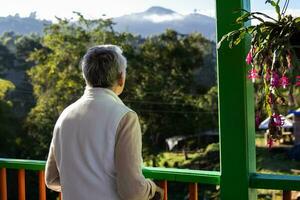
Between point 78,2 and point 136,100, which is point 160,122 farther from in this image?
point 78,2

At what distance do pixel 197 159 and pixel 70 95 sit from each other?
5749 mm

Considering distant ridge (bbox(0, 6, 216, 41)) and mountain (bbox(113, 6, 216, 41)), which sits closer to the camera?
mountain (bbox(113, 6, 216, 41))

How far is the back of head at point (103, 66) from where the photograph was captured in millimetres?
1702

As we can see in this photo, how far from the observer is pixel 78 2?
16875 millimetres

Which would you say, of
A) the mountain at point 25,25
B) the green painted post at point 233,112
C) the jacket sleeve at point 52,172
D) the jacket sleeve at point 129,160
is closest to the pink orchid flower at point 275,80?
the green painted post at point 233,112

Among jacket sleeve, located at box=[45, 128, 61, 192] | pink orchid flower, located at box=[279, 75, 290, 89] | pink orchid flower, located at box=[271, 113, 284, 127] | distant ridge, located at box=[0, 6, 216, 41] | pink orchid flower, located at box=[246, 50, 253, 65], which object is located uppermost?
distant ridge, located at box=[0, 6, 216, 41]

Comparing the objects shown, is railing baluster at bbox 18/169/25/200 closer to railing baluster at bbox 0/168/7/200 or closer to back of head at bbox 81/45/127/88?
railing baluster at bbox 0/168/7/200

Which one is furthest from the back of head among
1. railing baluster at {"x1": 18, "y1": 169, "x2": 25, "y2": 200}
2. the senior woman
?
railing baluster at {"x1": 18, "y1": 169, "x2": 25, "y2": 200}

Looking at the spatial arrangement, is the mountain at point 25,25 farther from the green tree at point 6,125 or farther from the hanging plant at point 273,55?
the hanging plant at point 273,55

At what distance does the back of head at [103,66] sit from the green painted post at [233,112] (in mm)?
481

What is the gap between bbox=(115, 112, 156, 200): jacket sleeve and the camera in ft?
5.26

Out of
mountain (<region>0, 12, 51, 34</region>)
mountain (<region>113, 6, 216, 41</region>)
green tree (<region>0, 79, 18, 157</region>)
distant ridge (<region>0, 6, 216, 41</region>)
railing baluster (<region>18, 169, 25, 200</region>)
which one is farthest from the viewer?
mountain (<region>0, 12, 51, 34</region>)

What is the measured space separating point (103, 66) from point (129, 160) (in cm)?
33

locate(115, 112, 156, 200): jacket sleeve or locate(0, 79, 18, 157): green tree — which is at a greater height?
locate(115, 112, 156, 200): jacket sleeve
